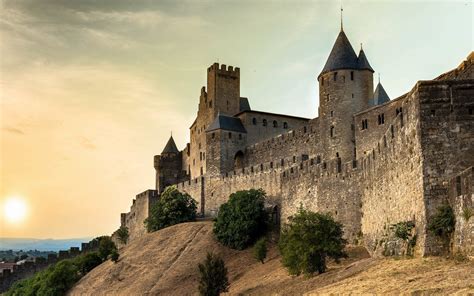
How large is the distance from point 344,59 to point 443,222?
3000cm

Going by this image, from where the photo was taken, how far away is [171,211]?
65312 mm

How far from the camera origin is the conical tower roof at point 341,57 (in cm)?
5362

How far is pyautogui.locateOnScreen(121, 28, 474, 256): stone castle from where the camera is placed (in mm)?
26781

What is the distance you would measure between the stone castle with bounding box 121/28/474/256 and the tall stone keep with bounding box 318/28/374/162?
8 centimetres

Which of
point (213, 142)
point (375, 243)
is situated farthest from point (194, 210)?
point (375, 243)

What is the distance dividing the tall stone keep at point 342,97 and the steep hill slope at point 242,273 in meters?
10.1

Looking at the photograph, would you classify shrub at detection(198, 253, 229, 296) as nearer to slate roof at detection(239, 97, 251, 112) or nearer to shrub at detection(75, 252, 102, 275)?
shrub at detection(75, 252, 102, 275)

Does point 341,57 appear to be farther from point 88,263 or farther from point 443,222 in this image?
point 88,263

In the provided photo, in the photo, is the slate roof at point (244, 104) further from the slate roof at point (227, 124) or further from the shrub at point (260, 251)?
the shrub at point (260, 251)

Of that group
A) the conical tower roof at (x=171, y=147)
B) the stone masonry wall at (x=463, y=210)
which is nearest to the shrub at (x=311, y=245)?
the stone masonry wall at (x=463, y=210)

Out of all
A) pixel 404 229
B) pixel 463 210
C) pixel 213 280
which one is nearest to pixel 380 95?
pixel 213 280

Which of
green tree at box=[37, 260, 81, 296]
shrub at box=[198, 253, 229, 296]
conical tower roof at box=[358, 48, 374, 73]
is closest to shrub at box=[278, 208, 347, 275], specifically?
shrub at box=[198, 253, 229, 296]

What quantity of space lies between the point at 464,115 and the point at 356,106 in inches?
1022

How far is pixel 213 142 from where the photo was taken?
2822 inches
